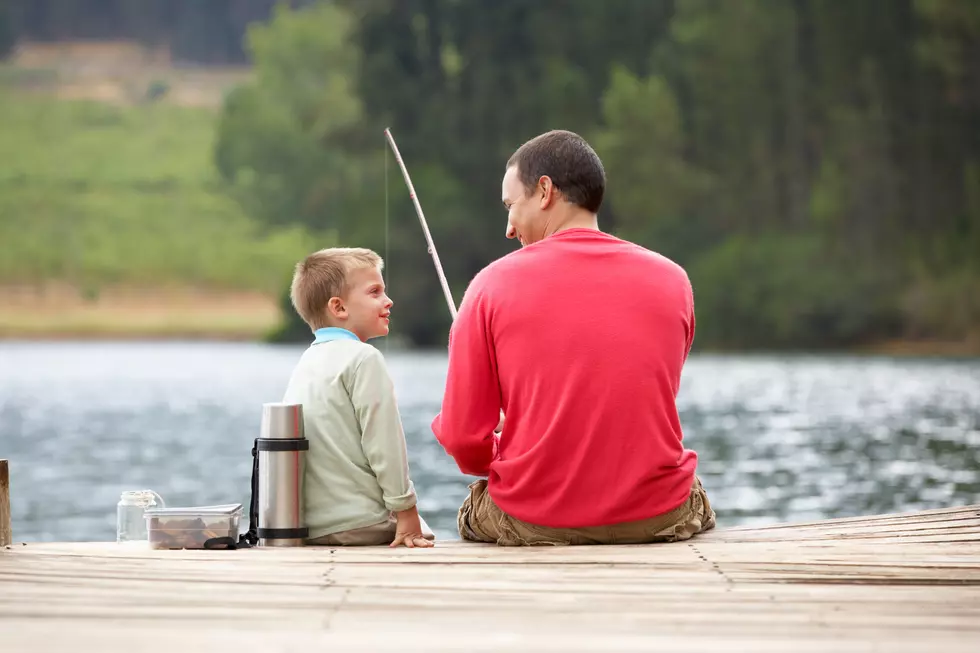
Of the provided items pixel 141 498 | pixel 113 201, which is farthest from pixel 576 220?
pixel 113 201

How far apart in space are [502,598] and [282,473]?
2.59 feet

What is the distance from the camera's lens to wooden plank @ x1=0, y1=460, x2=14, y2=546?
106 inches

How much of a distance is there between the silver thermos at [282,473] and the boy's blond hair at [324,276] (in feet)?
0.81

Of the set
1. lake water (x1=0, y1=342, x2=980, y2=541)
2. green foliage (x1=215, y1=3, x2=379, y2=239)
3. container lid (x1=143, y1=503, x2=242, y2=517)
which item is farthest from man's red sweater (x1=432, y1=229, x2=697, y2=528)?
green foliage (x1=215, y1=3, x2=379, y2=239)

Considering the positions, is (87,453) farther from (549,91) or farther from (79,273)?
(79,273)

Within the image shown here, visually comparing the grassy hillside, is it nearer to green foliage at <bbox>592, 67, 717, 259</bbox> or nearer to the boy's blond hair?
green foliage at <bbox>592, 67, 717, 259</bbox>

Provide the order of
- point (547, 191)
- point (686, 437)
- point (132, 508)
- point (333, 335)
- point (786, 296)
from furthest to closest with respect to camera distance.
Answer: point (786, 296)
point (686, 437)
point (132, 508)
point (333, 335)
point (547, 191)

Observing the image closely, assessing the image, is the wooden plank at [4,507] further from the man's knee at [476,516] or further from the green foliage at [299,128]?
the green foliage at [299,128]

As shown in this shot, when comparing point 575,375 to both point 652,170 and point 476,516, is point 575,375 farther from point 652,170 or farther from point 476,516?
point 652,170

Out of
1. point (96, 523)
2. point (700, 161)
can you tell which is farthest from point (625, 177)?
point (96, 523)

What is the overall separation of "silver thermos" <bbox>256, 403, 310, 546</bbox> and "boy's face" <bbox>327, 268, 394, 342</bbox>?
0.22 meters

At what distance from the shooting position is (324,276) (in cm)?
292

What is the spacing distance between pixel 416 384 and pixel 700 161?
48.2ft

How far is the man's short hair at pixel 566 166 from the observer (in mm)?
2619
